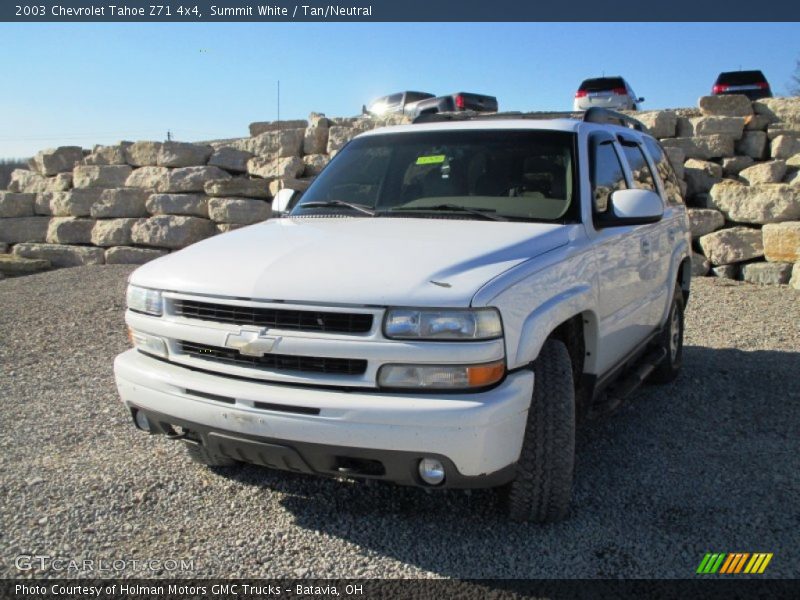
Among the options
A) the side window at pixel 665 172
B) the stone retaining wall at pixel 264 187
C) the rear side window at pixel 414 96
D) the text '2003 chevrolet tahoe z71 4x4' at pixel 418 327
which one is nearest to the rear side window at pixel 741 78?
the stone retaining wall at pixel 264 187

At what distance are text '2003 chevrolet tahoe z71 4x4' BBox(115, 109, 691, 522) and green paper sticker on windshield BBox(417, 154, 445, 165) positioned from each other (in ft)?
0.05

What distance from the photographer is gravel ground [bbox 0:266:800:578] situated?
300 centimetres

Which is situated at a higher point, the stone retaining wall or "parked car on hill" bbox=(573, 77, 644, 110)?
"parked car on hill" bbox=(573, 77, 644, 110)

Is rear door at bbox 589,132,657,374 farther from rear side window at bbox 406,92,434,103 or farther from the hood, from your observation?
rear side window at bbox 406,92,434,103

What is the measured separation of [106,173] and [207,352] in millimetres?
11808

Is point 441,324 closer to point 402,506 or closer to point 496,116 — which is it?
point 402,506

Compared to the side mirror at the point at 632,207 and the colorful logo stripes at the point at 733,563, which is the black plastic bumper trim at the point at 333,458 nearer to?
the colorful logo stripes at the point at 733,563

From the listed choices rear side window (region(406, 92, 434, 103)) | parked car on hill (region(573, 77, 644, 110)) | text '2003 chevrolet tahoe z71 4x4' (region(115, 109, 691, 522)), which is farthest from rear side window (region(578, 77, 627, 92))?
Result: text '2003 chevrolet tahoe z71 4x4' (region(115, 109, 691, 522))

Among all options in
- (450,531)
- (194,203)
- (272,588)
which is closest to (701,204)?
(194,203)

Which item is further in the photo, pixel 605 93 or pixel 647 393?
pixel 605 93

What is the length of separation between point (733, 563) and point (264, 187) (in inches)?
411

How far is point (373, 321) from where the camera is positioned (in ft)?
8.94

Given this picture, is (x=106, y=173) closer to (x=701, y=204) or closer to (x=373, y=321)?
(x=701, y=204)

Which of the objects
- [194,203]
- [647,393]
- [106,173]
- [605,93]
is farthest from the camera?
[605,93]
